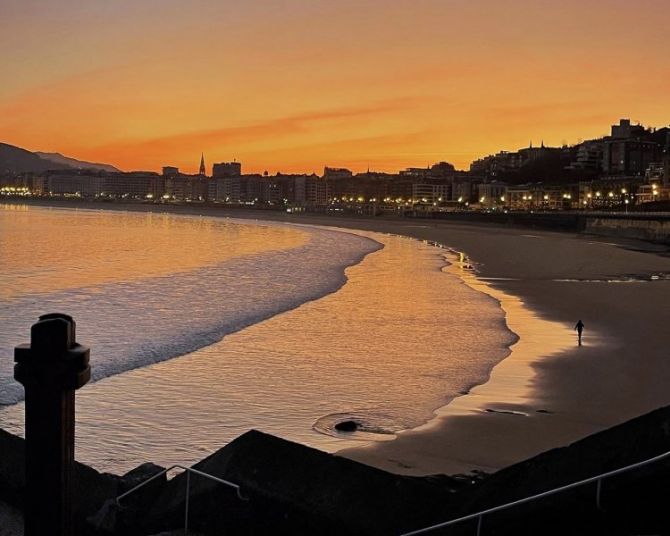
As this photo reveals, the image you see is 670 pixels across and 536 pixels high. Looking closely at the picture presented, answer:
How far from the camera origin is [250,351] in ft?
43.5

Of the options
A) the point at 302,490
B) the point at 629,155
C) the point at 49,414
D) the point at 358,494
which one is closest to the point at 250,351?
the point at 302,490

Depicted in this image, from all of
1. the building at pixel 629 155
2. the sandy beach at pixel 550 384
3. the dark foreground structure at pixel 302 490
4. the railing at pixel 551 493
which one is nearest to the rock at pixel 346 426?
the sandy beach at pixel 550 384

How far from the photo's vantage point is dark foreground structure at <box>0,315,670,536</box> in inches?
107

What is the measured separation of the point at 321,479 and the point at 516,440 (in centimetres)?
486

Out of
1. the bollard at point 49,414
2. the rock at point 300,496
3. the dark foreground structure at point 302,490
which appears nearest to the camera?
the dark foreground structure at point 302,490

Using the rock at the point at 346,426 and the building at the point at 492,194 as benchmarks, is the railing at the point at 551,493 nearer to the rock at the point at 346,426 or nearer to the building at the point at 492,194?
the rock at the point at 346,426

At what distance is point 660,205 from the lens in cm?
9556

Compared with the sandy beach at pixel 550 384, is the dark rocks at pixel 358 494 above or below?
above

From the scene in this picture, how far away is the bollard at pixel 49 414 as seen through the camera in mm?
3016

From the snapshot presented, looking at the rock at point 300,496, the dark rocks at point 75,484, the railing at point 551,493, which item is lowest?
the dark rocks at point 75,484

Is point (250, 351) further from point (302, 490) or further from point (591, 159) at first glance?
point (591, 159)

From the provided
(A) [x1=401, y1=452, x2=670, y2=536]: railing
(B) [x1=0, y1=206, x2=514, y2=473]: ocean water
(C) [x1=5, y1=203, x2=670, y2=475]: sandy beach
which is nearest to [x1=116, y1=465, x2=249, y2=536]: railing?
(A) [x1=401, y1=452, x2=670, y2=536]: railing

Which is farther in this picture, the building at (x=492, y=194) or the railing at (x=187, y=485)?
the building at (x=492, y=194)

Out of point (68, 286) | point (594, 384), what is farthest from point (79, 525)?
point (68, 286)
